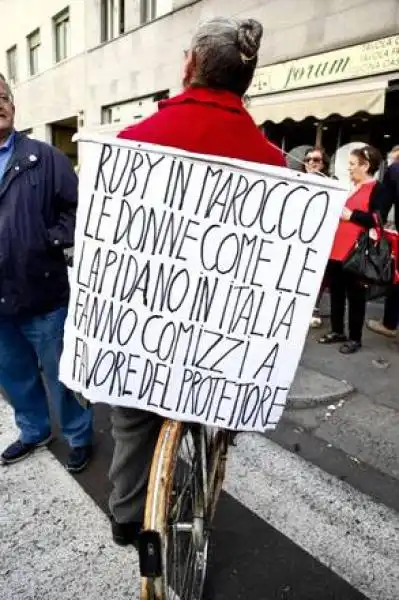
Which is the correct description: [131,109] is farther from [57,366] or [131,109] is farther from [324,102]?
[57,366]

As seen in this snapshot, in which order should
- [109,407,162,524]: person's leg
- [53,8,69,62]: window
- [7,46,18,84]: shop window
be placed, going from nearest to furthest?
[109,407,162,524]: person's leg, [53,8,69,62]: window, [7,46,18,84]: shop window

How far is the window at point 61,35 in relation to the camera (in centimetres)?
1702

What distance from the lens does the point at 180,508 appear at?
5.93 feet

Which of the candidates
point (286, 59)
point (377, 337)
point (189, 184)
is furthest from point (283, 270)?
point (286, 59)

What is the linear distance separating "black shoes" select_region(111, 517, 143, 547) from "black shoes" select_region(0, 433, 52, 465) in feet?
3.31

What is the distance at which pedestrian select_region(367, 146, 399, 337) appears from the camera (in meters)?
4.29

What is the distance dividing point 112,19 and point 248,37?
48.3ft

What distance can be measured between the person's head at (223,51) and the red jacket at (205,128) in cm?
4

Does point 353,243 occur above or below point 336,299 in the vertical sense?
above

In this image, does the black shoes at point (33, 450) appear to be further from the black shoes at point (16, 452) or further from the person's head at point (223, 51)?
the person's head at point (223, 51)

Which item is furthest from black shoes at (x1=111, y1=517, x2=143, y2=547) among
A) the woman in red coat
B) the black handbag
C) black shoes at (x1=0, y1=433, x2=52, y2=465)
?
the woman in red coat

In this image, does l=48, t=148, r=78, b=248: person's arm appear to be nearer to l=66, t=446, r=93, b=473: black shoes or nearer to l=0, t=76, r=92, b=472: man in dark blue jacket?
l=0, t=76, r=92, b=472: man in dark blue jacket

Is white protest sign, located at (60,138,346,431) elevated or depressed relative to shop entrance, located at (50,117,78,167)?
depressed

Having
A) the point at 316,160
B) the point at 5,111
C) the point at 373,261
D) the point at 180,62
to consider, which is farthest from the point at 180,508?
the point at 180,62
